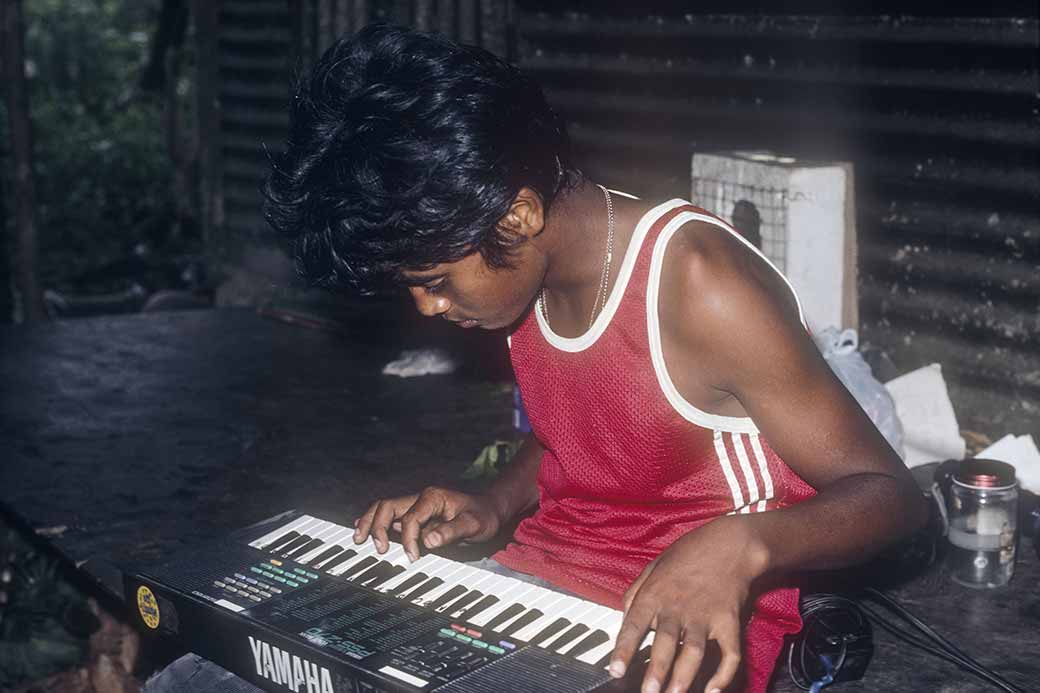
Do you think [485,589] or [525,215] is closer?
[485,589]

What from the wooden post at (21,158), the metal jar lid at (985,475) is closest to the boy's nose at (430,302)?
the metal jar lid at (985,475)

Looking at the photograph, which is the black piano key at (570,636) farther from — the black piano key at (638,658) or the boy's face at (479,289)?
the boy's face at (479,289)

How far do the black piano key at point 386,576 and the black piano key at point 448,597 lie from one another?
0.42 ft

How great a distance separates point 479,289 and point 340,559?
52 cm

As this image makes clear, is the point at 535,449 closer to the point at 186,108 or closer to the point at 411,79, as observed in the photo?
the point at 411,79

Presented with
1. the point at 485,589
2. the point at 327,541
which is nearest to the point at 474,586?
the point at 485,589

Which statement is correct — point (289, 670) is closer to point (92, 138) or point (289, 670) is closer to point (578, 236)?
point (578, 236)

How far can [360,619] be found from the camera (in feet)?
6.50

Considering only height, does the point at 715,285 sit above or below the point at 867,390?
above

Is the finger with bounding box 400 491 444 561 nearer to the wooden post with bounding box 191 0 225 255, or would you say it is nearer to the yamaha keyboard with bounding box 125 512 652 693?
the yamaha keyboard with bounding box 125 512 652 693

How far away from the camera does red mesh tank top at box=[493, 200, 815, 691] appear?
7.23 ft

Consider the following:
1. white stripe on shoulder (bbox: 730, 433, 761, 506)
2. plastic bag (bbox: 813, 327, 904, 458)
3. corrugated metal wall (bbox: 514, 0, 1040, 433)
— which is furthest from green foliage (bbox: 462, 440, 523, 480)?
white stripe on shoulder (bbox: 730, 433, 761, 506)

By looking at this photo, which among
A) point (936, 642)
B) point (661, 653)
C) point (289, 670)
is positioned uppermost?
point (661, 653)

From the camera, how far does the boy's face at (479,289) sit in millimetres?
2158
